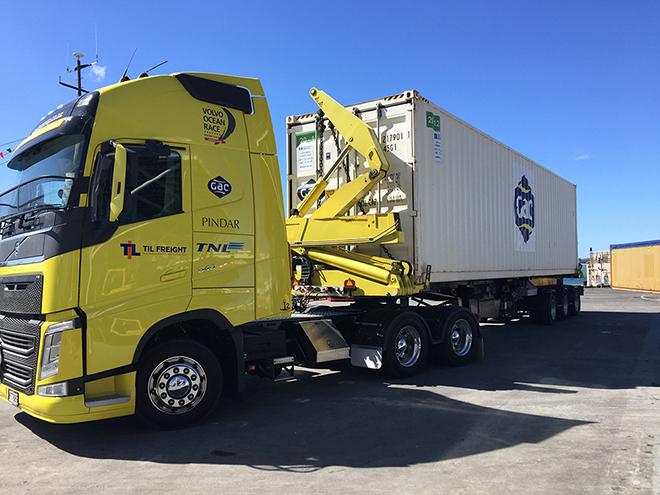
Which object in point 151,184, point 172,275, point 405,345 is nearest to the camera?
point 151,184

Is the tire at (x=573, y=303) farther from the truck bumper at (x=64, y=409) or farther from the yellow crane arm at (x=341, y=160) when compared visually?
the truck bumper at (x=64, y=409)

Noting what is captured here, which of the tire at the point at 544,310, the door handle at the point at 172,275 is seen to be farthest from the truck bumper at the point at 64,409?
the tire at the point at 544,310

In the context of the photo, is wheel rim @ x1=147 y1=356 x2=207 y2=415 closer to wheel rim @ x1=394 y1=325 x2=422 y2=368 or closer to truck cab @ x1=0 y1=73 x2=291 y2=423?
truck cab @ x1=0 y1=73 x2=291 y2=423

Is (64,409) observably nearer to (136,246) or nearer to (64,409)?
(64,409)

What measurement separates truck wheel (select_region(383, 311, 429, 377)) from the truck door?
3.46 m

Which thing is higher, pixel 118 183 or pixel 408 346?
pixel 118 183

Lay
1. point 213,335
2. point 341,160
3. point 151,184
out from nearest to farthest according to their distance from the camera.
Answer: point 151,184
point 213,335
point 341,160

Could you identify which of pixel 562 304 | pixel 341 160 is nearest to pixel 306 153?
pixel 341 160

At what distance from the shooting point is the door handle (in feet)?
17.7

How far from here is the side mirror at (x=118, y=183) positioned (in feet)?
16.2

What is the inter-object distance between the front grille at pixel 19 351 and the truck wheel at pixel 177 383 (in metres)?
0.94

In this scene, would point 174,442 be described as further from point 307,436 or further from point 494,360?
point 494,360

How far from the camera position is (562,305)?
57.0 ft

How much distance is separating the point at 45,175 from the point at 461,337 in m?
6.84
